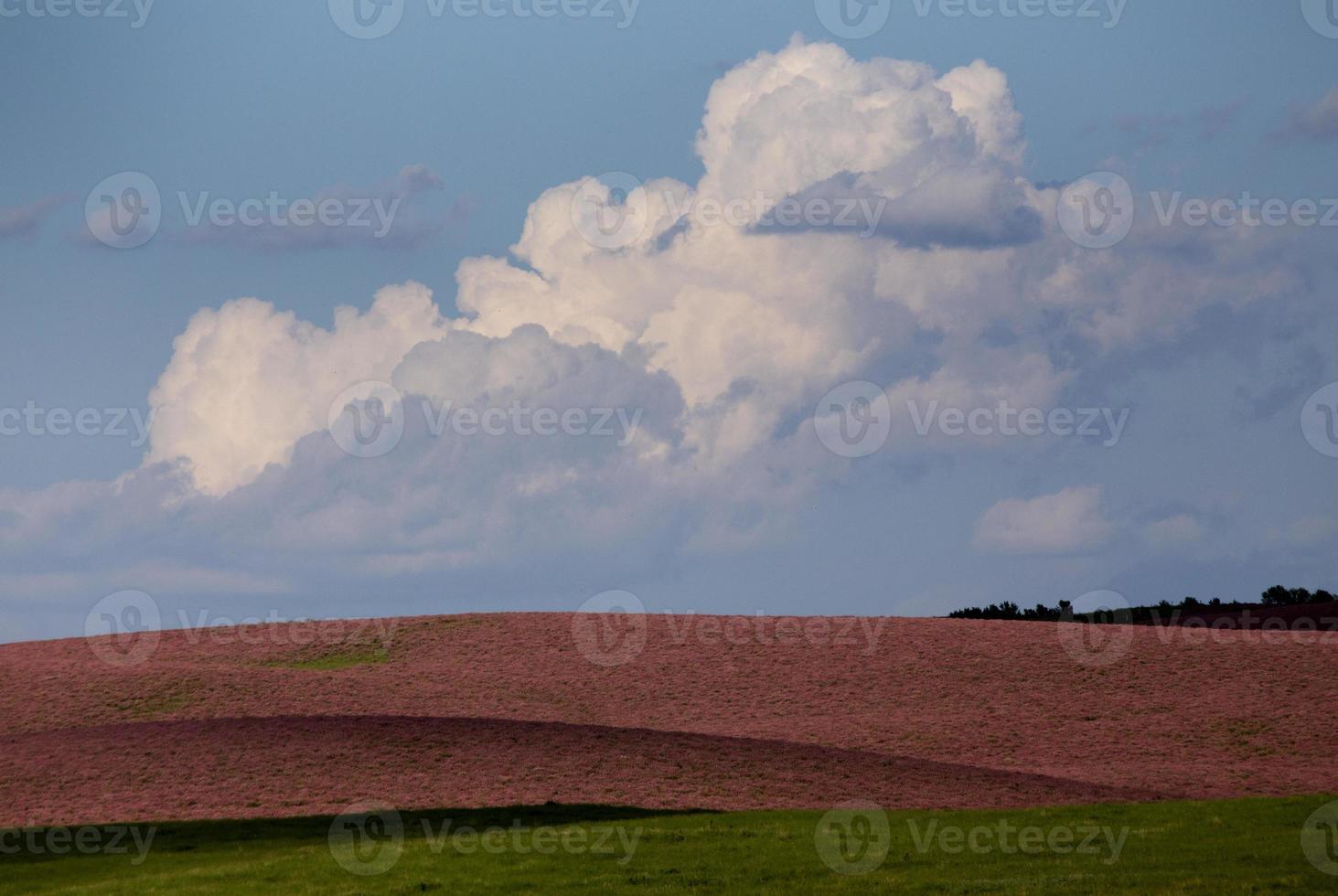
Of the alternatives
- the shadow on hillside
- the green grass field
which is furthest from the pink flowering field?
the green grass field

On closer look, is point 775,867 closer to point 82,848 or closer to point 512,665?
point 82,848

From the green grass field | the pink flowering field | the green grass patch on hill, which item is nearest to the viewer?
the green grass field

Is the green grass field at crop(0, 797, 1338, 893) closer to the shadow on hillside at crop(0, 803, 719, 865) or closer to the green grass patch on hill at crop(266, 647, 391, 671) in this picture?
Result: the shadow on hillside at crop(0, 803, 719, 865)

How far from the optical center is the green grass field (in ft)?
77.7

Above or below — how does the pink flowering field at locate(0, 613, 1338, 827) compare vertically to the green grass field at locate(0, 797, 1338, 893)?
above

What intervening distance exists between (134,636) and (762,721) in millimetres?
32023

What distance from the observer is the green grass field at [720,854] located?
23.7 meters

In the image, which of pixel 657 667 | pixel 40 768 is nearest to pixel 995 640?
pixel 657 667

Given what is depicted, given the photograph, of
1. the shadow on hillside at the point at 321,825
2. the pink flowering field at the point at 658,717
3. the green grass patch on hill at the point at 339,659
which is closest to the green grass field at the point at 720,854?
the shadow on hillside at the point at 321,825

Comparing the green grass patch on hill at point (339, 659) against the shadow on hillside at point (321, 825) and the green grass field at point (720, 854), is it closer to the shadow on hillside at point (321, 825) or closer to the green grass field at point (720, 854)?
the shadow on hillside at point (321, 825)

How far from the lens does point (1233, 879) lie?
74.2 feet

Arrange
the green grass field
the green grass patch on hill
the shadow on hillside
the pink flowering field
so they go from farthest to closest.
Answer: the green grass patch on hill
the pink flowering field
the shadow on hillside
the green grass field

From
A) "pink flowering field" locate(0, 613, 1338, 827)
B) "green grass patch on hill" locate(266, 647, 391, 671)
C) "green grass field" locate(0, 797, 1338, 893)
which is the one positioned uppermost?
"green grass patch on hill" locate(266, 647, 391, 671)

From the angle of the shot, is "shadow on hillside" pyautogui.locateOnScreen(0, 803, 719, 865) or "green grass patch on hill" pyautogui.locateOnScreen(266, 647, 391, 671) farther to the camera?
"green grass patch on hill" pyautogui.locateOnScreen(266, 647, 391, 671)
